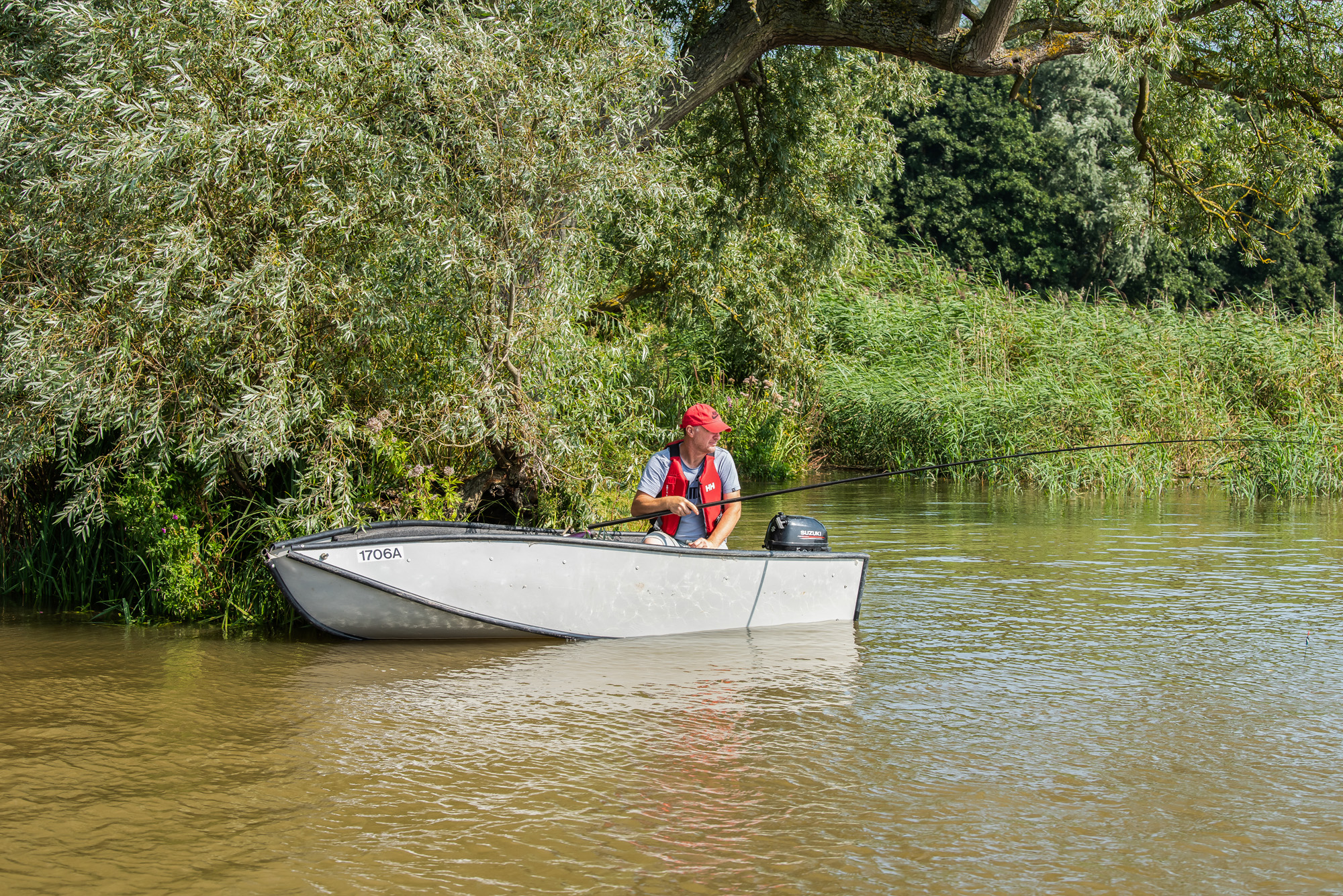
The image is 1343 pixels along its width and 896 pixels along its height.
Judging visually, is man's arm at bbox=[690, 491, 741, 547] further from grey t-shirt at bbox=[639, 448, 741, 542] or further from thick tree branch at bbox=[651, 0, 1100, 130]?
thick tree branch at bbox=[651, 0, 1100, 130]

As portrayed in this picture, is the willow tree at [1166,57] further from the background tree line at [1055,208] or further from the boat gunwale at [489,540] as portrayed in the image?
the background tree line at [1055,208]

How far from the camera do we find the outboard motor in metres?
7.88

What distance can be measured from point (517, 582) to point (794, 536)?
A: 1.86 meters

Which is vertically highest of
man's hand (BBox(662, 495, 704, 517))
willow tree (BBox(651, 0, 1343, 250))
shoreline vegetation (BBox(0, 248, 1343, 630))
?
willow tree (BBox(651, 0, 1343, 250))

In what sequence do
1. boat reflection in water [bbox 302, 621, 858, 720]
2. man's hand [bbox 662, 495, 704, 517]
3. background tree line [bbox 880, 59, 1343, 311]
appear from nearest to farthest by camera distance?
boat reflection in water [bbox 302, 621, 858, 720]
man's hand [bbox 662, 495, 704, 517]
background tree line [bbox 880, 59, 1343, 311]

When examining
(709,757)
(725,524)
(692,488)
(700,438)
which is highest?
(700,438)

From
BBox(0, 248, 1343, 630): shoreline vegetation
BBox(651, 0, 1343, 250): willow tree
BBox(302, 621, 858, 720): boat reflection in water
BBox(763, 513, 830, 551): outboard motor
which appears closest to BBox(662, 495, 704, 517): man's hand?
BBox(763, 513, 830, 551): outboard motor

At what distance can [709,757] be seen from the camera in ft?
17.1

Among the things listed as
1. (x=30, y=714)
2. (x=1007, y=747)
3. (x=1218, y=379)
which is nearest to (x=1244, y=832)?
(x=1007, y=747)

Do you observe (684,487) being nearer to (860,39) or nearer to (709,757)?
(709,757)

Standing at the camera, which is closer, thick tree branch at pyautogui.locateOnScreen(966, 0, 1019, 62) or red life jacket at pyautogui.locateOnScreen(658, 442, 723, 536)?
red life jacket at pyautogui.locateOnScreen(658, 442, 723, 536)

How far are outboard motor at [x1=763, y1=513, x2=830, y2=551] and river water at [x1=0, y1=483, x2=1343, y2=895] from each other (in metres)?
0.53

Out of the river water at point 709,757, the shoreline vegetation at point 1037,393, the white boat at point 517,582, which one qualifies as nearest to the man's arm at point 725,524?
the white boat at point 517,582

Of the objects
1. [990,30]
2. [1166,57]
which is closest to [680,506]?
[990,30]
